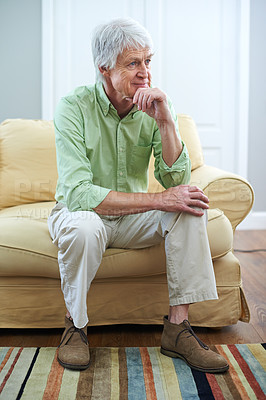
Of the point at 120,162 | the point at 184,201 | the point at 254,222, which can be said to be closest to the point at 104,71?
the point at 120,162

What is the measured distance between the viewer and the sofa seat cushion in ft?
5.21

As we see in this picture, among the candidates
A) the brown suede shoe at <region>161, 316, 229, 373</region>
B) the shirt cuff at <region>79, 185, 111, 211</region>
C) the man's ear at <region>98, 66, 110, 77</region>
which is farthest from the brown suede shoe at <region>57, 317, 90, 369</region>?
the man's ear at <region>98, 66, 110, 77</region>

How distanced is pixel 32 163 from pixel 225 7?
2.26 metres

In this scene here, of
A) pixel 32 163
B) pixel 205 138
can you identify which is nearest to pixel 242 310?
pixel 32 163

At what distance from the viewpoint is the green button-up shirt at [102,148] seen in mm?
1562

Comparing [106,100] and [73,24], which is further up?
[73,24]

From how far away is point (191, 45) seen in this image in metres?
3.58

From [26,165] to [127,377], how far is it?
1.17 meters

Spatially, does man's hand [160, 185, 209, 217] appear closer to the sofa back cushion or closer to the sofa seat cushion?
the sofa seat cushion

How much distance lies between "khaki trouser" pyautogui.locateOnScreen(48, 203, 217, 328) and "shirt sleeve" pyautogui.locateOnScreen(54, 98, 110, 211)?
50 mm

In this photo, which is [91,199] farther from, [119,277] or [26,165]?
[26,165]

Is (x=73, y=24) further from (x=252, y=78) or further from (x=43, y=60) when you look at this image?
(x=252, y=78)

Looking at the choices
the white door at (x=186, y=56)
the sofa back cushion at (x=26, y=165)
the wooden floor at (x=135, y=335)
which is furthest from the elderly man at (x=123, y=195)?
the white door at (x=186, y=56)

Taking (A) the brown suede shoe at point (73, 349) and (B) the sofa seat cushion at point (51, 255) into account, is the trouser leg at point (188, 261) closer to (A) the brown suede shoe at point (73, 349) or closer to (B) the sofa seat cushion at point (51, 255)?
(B) the sofa seat cushion at point (51, 255)
